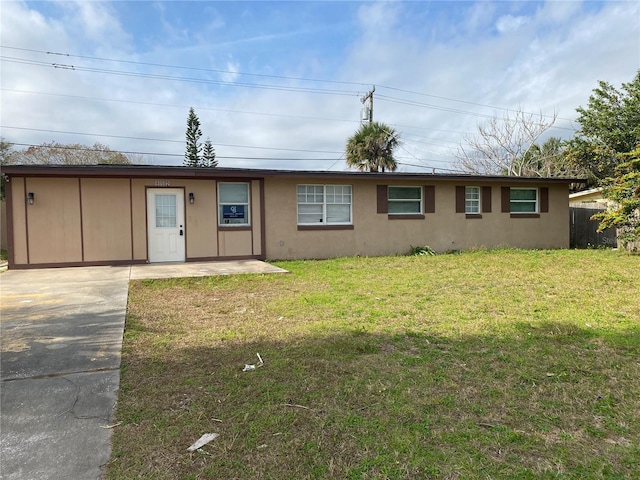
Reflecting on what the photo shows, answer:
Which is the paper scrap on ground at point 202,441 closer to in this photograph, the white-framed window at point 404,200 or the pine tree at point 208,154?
the white-framed window at point 404,200

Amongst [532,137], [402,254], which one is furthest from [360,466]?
[532,137]

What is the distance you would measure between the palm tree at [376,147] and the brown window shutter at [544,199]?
7.96m

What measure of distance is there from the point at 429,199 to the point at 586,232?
7678 millimetres

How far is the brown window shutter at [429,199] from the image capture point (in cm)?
1380

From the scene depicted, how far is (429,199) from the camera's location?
13.8 meters

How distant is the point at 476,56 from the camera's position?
18.7 meters

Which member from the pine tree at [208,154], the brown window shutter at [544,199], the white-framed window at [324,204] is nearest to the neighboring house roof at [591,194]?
the brown window shutter at [544,199]

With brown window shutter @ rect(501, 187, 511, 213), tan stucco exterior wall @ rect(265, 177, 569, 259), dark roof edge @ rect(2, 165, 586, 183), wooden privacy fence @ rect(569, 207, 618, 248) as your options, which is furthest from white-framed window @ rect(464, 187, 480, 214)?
wooden privacy fence @ rect(569, 207, 618, 248)

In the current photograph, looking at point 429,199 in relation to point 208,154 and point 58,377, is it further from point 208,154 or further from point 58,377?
point 208,154

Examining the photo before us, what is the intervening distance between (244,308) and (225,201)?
647 cm

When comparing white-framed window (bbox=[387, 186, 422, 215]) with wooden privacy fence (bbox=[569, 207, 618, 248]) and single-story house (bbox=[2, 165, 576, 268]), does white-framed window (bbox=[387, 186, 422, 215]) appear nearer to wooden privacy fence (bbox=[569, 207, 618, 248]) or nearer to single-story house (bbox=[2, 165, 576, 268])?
single-story house (bbox=[2, 165, 576, 268])

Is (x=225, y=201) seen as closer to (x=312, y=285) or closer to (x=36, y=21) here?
(x=312, y=285)

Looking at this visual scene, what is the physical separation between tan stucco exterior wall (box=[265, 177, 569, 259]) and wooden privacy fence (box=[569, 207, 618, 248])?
54.1 inches

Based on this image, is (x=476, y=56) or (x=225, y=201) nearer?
(x=225, y=201)
